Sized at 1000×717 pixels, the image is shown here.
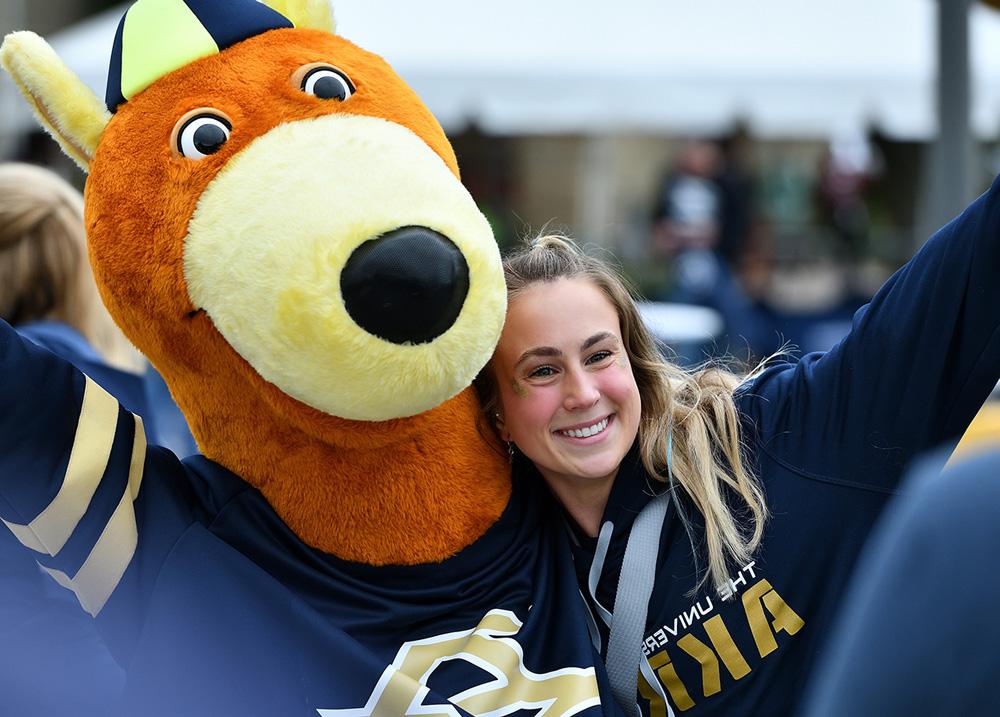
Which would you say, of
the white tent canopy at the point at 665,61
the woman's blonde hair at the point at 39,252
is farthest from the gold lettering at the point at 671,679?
the white tent canopy at the point at 665,61

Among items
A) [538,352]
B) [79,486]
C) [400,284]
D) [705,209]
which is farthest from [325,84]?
[705,209]

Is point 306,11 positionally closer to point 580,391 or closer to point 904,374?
point 580,391

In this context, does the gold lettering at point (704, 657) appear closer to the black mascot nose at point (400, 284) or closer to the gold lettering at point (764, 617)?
the gold lettering at point (764, 617)

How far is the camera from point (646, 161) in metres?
11.9

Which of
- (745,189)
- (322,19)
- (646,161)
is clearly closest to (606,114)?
(745,189)

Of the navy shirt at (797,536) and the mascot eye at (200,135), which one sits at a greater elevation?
the mascot eye at (200,135)

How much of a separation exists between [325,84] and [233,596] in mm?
827

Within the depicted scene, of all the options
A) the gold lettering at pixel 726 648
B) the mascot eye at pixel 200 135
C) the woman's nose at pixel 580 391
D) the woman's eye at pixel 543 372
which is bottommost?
the gold lettering at pixel 726 648

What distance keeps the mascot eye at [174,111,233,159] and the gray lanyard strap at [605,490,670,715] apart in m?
0.97

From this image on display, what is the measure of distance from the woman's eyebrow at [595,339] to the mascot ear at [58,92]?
901mm

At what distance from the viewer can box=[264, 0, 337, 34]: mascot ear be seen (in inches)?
84.3

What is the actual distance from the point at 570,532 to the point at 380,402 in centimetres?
61

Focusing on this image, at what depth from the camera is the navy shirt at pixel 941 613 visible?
2.64ft

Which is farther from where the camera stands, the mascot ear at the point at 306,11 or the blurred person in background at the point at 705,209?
the blurred person in background at the point at 705,209
